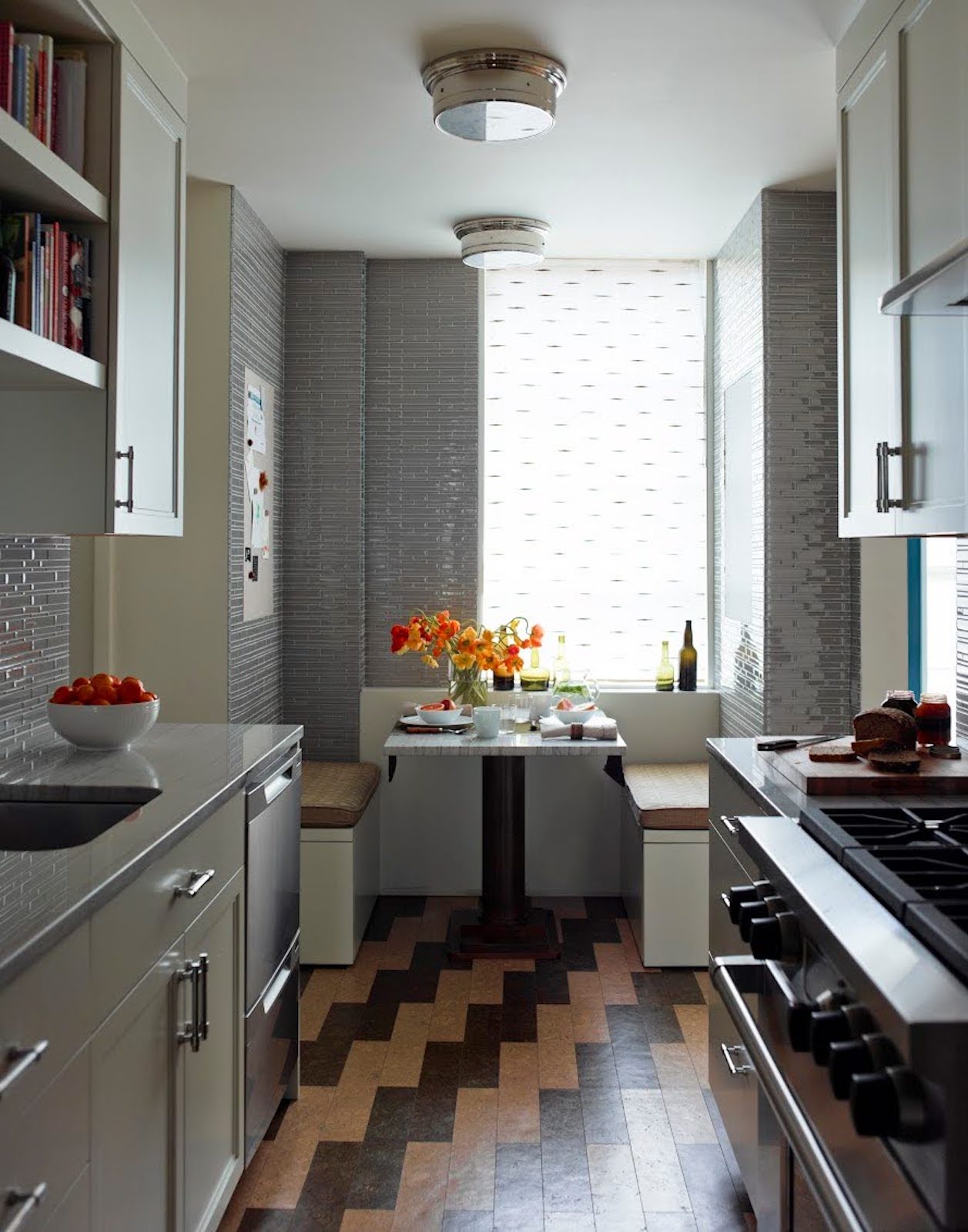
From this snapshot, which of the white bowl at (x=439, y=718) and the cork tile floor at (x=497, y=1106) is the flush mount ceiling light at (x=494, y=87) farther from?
the cork tile floor at (x=497, y=1106)

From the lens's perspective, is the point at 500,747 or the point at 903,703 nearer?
the point at 903,703

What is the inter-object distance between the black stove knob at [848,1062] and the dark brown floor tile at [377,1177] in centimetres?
154

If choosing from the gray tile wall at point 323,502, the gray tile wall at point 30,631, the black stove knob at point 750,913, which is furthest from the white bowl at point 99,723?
the gray tile wall at point 323,502

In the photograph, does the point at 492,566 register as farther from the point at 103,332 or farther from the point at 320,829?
the point at 103,332

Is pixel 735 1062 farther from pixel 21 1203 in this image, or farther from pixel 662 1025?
pixel 21 1203

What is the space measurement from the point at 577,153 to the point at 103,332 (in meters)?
1.91

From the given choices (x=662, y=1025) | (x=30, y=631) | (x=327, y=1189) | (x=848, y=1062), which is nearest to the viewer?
(x=848, y=1062)

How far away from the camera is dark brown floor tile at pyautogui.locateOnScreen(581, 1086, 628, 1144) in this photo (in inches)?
112

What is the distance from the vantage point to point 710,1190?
8.52ft

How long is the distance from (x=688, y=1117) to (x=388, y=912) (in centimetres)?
203

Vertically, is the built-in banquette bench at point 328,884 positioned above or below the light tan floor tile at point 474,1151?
above

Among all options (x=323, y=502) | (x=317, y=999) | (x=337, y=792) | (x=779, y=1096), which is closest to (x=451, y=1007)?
(x=317, y=999)

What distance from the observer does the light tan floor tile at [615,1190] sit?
247 cm

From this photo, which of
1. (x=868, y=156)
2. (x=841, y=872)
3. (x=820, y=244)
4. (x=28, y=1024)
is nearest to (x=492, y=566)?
(x=820, y=244)
